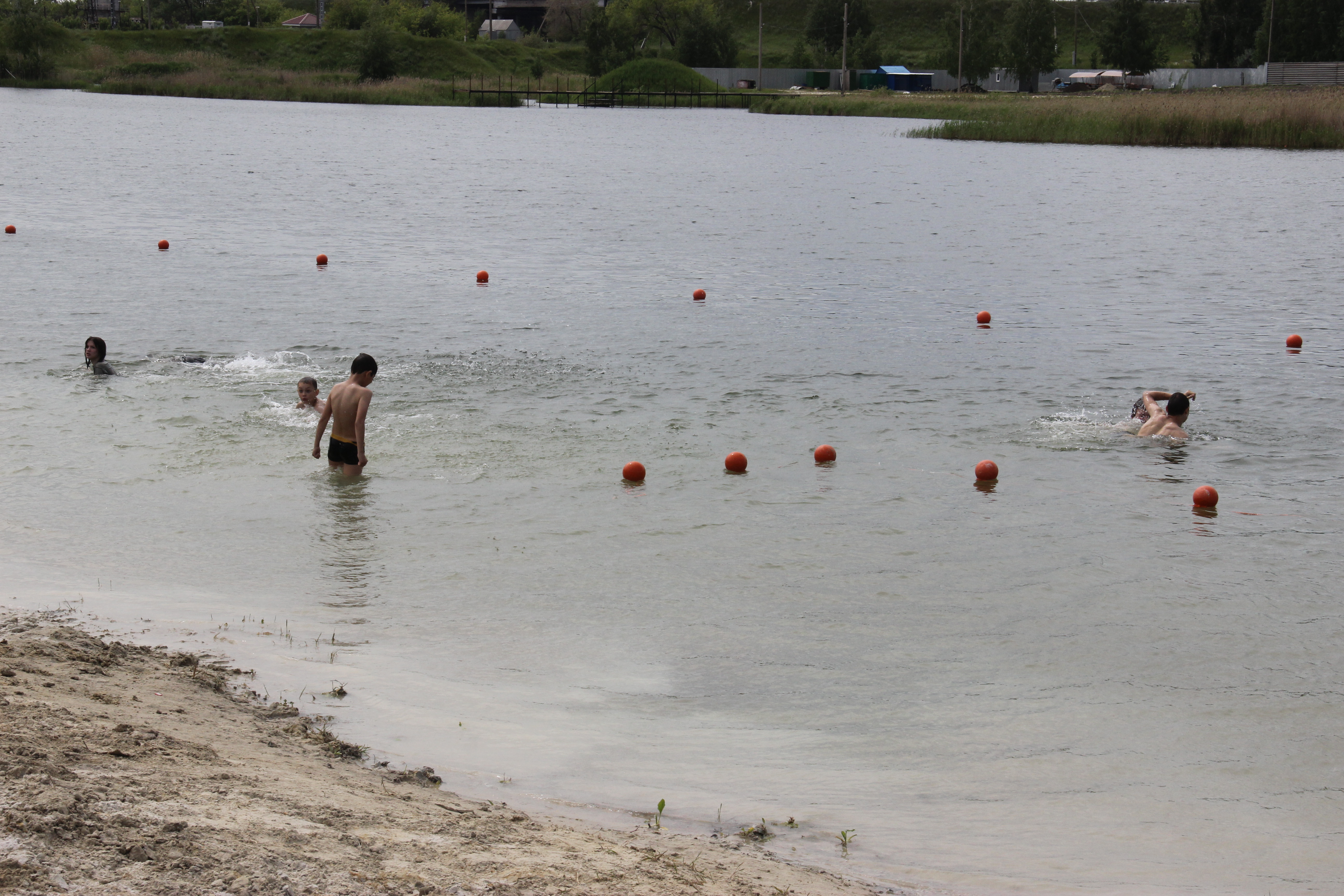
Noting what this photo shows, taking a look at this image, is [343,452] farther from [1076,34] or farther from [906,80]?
[1076,34]

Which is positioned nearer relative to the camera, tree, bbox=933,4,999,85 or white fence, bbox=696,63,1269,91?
white fence, bbox=696,63,1269,91

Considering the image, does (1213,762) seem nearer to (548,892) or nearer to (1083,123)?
(548,892)

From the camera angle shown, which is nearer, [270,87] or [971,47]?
[270,87]

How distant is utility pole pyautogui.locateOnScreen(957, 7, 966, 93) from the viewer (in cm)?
11012

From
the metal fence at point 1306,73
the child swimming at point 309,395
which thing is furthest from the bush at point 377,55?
the child swimming at point 309,395

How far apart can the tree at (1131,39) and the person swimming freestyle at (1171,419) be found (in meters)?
104

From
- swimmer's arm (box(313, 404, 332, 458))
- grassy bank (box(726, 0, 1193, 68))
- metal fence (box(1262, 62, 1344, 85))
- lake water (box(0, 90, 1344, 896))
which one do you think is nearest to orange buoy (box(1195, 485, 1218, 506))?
lake water (box(0, 90, 1344, 896))

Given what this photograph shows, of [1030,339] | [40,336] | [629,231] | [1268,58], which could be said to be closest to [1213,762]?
[1030,339]

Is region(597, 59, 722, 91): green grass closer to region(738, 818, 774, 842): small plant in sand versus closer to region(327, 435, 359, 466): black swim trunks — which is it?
region(327, 435, 359, 466): black swim trunks

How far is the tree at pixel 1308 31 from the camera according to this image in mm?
94000

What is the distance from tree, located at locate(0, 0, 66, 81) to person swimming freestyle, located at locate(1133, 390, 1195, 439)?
12148cm

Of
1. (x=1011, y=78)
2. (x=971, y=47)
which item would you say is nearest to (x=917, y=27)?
(x=1011, y=78)

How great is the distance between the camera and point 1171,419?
13.6 m

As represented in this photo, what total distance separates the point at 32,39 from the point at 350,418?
12089cm
